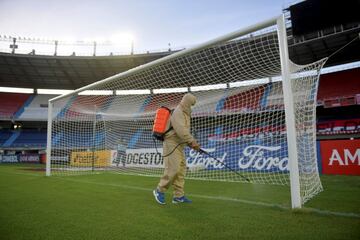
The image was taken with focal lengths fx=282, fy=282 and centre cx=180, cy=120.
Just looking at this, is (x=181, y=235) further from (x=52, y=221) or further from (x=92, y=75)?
(x=92, y=75)

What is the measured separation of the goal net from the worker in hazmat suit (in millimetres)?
988

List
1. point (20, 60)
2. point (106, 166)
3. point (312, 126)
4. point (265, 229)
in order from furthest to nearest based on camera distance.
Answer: point (20, 60) < point (106, 166) < point (312, 126) < point (265, 229)

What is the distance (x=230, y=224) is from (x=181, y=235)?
0.62 m

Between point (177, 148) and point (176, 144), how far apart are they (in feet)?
0.20

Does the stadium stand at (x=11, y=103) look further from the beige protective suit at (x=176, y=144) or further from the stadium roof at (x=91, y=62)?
the beige protective suit at (x=176, y=144)

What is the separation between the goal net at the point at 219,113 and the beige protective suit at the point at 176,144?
98 centimetres

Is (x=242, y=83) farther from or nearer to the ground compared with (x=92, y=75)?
nearer to the ground

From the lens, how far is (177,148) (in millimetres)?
4215

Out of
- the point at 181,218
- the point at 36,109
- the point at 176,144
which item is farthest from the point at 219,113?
the point at 36,109

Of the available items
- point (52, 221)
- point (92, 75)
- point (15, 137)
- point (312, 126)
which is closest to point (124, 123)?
point (312, 126)

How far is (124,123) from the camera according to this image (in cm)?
1145

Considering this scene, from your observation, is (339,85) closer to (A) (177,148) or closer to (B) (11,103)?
(A) (177,148)

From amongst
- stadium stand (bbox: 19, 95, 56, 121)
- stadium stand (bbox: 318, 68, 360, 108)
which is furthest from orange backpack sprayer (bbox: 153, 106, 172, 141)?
stadium stand (bbox: 19, 95, 56, 121)

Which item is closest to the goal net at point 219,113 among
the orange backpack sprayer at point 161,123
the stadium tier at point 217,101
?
the stadium tier at point 217,101
